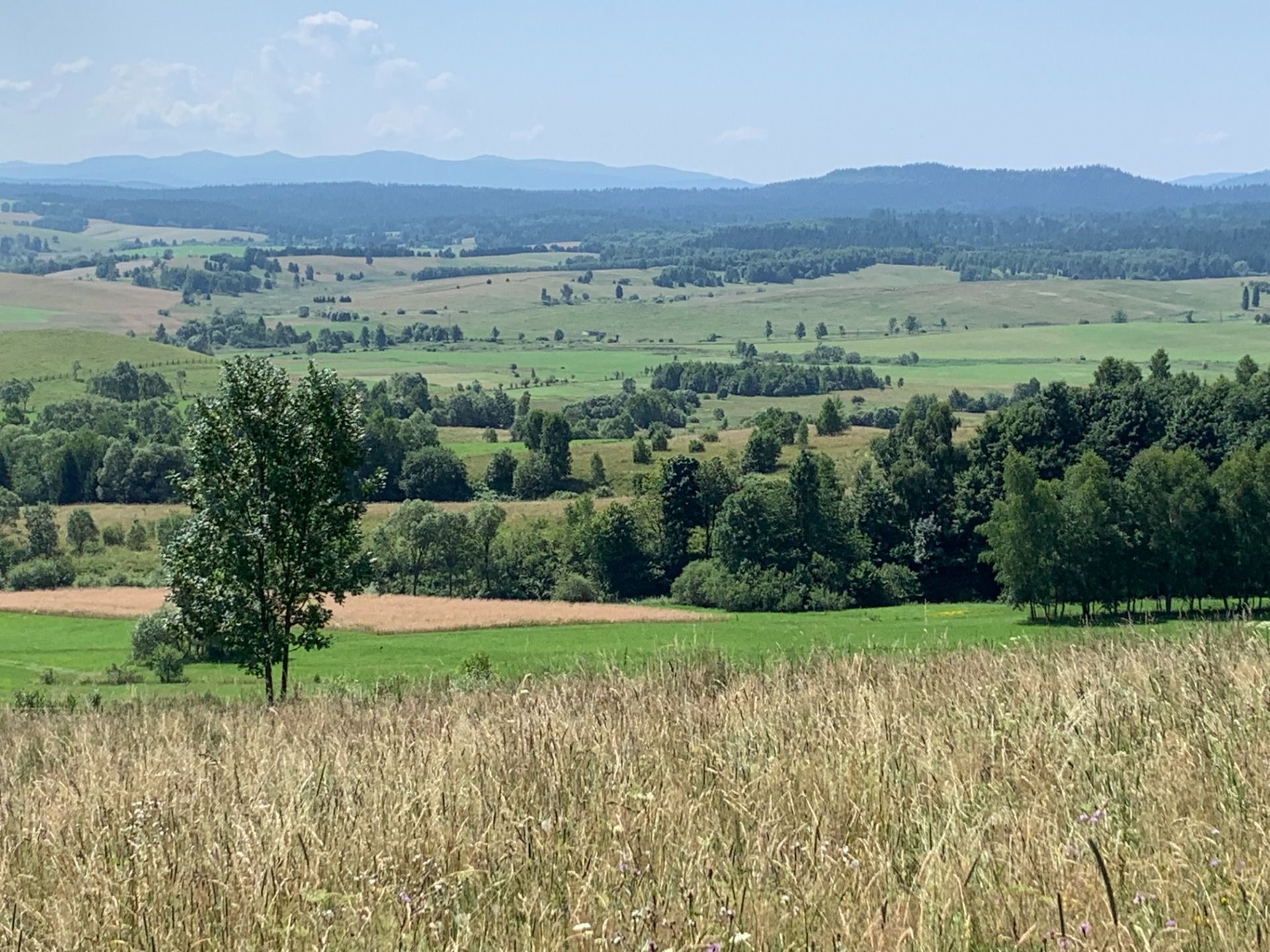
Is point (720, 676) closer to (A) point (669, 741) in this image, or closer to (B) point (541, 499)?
(A) point (669, 741)

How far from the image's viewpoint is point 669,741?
6.88 meters

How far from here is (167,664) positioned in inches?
2157

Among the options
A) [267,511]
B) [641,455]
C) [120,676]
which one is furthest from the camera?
[641,455]

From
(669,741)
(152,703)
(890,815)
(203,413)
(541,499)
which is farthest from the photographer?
(541,499)

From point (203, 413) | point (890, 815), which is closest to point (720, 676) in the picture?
point (890, 815)

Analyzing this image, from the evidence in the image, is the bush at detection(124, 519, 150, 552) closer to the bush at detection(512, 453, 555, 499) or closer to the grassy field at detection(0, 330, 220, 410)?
the bush at detection(512, 453, 555, 499)

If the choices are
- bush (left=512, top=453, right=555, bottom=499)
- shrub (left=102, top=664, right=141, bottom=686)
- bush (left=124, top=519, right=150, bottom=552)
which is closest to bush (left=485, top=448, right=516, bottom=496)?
bush (left=512, top=453, right=555, bottom=499)

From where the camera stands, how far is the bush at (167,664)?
177 feet

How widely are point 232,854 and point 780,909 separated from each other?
2205 millimetres

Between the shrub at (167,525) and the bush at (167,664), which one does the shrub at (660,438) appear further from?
the bush at (167,664)

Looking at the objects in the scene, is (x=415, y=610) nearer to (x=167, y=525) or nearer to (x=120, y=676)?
(x=120, y=676)

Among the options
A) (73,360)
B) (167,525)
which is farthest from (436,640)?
(73,360)

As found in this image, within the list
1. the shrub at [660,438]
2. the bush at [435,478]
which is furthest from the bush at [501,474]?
the shrub at [660,438]

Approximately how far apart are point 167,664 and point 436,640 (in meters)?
13.4
